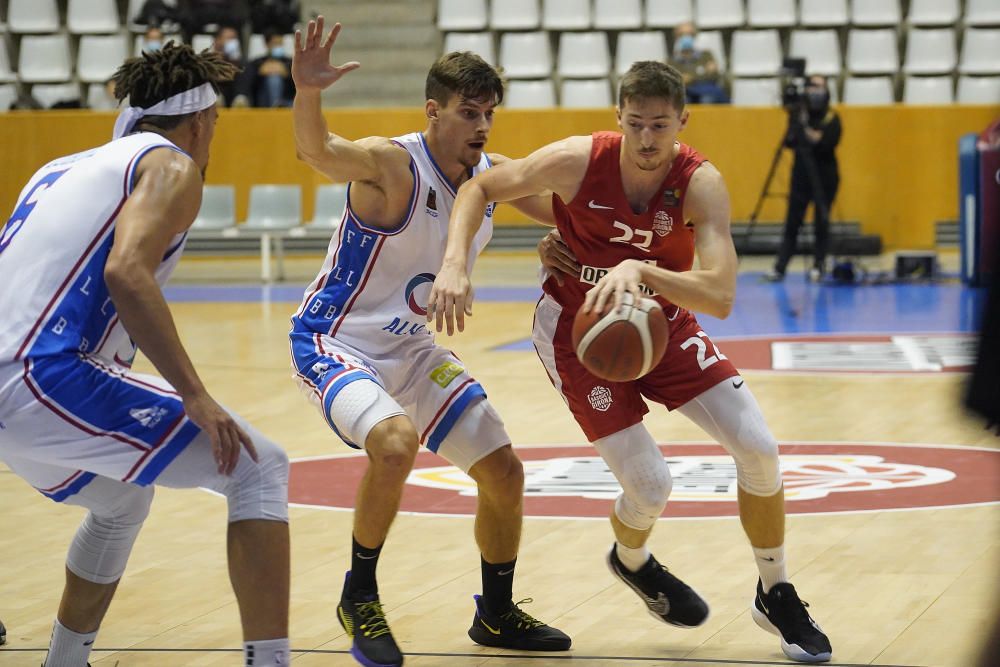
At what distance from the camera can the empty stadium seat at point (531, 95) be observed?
17.9m

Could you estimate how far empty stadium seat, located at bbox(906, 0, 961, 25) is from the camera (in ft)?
58.1

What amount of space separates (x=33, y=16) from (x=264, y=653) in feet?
58.7

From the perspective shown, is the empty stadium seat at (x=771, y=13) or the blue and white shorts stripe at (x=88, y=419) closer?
the blue and white shorts stripe at (x=88, y=419)

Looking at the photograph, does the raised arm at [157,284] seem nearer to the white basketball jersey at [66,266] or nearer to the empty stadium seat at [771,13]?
the white basketball jersey at [66,266]

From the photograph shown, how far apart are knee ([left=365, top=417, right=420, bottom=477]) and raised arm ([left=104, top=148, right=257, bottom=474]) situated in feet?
2.61

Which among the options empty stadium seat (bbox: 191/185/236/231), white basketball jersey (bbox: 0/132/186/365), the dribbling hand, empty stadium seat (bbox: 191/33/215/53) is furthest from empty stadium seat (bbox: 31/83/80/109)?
the dribbling hand

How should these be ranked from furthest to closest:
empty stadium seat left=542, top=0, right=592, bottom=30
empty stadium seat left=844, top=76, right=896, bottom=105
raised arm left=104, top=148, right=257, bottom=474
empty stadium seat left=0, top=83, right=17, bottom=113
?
empty stadium seat left=0, top=83, right=17, bottom=113
empty stadium seat left=542, top=0, right=592, bottom=30
empty stadium seat left=844, top=76, right=896, bottom=105
raised arm left=104, top=148, right=257, bottom=474

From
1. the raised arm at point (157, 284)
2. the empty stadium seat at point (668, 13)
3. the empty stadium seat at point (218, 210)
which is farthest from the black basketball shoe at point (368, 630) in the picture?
the empty stadium seat at point (668, 13)

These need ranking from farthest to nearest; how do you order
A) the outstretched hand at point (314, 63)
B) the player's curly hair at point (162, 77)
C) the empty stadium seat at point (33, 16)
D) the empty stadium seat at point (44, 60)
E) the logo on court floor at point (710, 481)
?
the empty stadium seat at point (33, 16) < the empty stadium seat at point (44, 60) < the logo on court floor at point (710, 481) < the outstretched hand at point (314, 63) < the player's curly hair at point (162, 77)

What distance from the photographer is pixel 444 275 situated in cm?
402

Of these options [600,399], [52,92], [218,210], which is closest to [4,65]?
[52,92]

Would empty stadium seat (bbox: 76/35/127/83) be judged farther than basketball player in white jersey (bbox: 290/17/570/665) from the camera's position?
Yes

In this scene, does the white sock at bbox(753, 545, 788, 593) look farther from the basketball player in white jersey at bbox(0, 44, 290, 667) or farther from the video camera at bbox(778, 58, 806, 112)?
the video camera at bbox(778, 58, 806, 112)

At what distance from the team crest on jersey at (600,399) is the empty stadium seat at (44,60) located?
1638 centimetres
